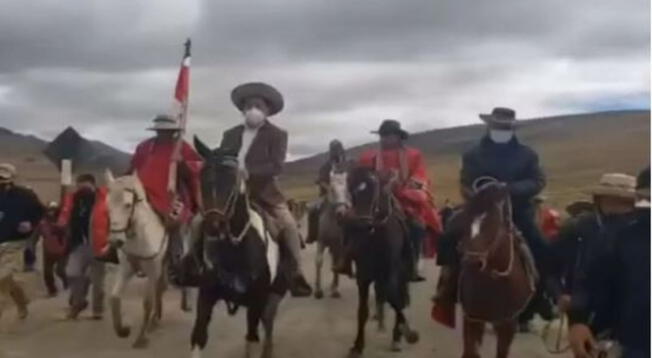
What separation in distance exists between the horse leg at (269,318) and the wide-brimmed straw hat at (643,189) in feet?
19.9

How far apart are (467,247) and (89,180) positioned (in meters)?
8.05

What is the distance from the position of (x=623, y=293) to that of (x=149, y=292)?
8.59 meters

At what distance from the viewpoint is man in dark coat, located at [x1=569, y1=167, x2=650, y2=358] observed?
658 cm

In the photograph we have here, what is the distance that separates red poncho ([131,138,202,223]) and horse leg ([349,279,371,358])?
6.96ft

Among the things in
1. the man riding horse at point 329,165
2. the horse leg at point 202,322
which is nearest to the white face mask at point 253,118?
the horse leg at point 202,322

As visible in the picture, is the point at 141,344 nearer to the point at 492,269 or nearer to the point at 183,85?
the point at 183,85

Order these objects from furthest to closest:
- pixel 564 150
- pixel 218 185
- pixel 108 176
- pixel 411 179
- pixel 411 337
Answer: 1. pixel 564 150
2. pixel 411 179
3. pixel 411 337
4. pixel 108 176
5. pixel 218 185

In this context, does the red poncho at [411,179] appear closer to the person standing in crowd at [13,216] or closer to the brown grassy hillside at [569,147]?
the person standing in crowd at [13,216]

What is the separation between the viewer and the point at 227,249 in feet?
39.2

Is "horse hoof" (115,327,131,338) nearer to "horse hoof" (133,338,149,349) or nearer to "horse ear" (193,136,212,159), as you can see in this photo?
"horse hoof" (133,338,149,349)

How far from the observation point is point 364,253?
1399 centimetres

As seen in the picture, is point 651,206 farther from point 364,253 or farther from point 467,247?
point 364,253

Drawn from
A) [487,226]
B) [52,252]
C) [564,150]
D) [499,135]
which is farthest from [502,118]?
[564,150]

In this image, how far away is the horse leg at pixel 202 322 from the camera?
11930 millimetres
